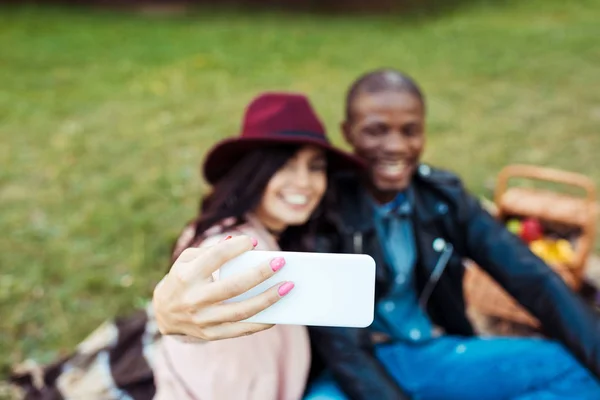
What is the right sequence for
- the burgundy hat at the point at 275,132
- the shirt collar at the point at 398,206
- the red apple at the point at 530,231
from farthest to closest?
the red apple at the point at 530,231 → the shirt collar at the point at 398,206 → the burgundy hat at the point at 275,132

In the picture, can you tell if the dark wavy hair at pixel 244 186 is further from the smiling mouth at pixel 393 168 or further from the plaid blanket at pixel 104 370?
the plaid blanket at pixel 104 370

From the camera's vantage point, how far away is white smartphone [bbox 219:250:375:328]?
4.18 feet

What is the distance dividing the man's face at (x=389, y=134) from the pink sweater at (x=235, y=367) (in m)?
0.55

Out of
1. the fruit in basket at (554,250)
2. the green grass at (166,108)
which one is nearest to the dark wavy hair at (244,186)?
the green grass at (166,108)

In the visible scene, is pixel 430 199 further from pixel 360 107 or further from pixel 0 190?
pixel 0 190

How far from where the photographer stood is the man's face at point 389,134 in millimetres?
2135

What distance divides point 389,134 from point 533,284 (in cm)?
74

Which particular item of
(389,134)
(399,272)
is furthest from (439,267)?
(389,134)

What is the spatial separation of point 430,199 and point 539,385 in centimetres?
77

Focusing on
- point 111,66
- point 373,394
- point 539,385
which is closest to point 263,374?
point 373,394

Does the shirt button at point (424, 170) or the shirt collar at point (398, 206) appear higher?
the shirt button at point (424, 170)

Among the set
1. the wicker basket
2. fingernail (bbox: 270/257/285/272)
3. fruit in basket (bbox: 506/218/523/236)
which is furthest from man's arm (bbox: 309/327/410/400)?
fruit in basket (bbox: 506/218/523/236)

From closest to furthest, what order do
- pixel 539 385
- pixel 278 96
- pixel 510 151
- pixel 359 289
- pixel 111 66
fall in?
pixel 359 289, pixel 278 96, pixel 539 385, pixel 510 151, pixel 111 66

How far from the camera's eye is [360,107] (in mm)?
2182
